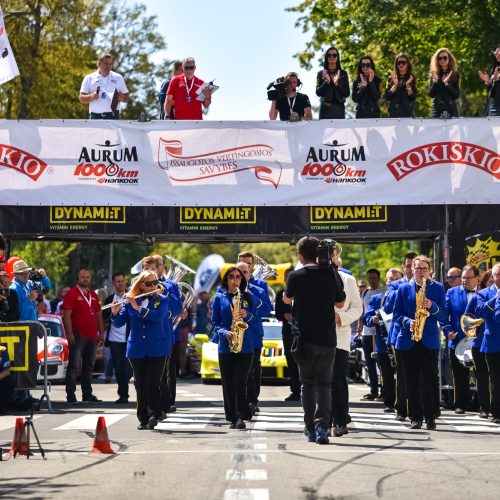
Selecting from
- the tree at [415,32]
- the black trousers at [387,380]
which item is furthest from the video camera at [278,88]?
the tree at [415,32]

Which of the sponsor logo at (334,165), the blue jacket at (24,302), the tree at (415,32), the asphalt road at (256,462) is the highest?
the tree at (415,32)

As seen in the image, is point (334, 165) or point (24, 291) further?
point (334, 165)

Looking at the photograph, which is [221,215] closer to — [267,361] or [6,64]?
[6,64]

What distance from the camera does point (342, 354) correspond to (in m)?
15.1

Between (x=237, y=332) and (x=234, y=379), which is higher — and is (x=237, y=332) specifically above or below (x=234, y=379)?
above

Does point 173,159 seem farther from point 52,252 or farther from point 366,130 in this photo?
point 52,252

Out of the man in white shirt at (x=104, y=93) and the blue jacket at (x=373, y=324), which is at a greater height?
the man in white shirt at (x=104, y=93)

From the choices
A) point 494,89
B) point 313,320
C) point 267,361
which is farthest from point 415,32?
point 313,320

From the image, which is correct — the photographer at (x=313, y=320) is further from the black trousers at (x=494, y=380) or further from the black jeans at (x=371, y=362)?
the black jeans at (x=371, y=362)

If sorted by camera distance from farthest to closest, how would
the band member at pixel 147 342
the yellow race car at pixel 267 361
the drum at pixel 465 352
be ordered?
the yellow race car at pixel 267 361
the drum at pixel 465 352
the band member at pixel 147 342

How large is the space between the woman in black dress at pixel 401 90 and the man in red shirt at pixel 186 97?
2762 mm

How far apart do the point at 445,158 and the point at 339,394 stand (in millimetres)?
7091

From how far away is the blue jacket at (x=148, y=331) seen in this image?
15883 millimetres

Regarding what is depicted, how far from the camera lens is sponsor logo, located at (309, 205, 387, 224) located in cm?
2120
